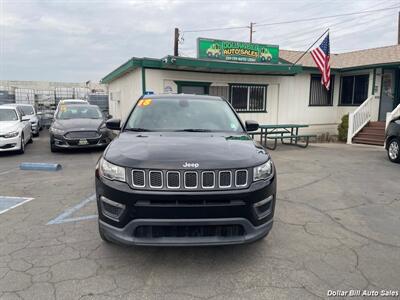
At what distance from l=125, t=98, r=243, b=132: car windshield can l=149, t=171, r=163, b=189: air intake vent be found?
1.24m

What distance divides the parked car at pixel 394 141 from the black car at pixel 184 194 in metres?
6.97

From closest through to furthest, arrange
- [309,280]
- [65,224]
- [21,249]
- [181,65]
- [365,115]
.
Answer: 1. [309,280]
2. [21,249]
3. [65,224]
4. [181,65]
5. [365,115]

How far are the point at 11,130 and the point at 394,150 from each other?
10.9m

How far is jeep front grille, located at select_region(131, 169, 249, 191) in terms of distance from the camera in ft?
8.64

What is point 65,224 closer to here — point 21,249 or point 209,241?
point 21,249

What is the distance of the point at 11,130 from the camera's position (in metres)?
8.99

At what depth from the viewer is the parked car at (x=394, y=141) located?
8.23 meters

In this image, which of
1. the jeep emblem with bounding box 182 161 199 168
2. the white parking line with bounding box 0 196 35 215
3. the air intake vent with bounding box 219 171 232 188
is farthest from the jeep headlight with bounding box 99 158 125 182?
the white parking line with bounding box 0 196 35 215

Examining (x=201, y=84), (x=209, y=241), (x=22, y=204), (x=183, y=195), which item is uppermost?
(x=201, y=84)

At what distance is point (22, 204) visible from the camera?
4.80m

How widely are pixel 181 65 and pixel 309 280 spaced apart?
926cm

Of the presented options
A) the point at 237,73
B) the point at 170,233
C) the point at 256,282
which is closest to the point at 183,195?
the point at 170,233

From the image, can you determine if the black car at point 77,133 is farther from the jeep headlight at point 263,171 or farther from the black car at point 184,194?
the jeep headlight at point 263,171

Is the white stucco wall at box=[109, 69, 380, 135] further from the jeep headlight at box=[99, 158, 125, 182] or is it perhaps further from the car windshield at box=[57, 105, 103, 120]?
the jeep headlight at box=[99, 158, 125, 182]
